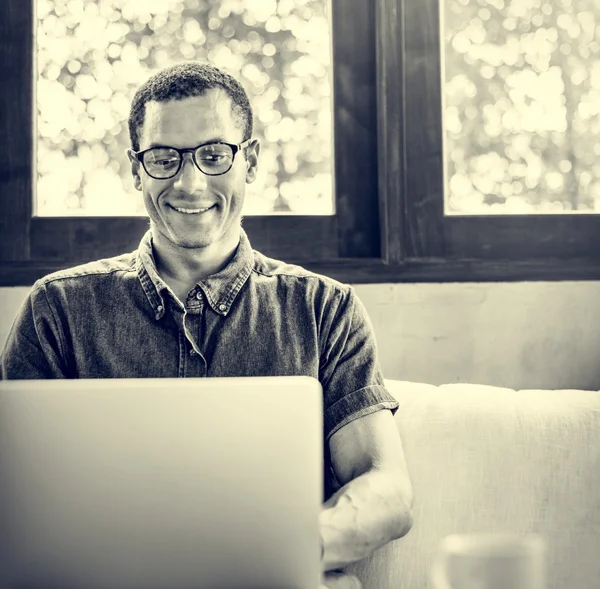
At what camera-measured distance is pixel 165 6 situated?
1988 mm

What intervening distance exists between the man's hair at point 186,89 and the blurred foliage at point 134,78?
44 cm

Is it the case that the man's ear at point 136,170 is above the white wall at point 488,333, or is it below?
above

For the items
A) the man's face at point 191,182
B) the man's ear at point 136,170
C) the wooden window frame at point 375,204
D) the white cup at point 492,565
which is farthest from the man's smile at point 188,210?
the white cup at point 492,565

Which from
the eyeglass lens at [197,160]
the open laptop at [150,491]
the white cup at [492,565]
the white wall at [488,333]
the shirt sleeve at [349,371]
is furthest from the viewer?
the white wall at [488,333]

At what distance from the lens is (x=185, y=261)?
1.53m

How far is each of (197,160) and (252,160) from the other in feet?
0.46

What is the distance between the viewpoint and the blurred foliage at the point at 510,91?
2.01 metres

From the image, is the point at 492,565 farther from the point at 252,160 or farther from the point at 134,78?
the point at 134,78

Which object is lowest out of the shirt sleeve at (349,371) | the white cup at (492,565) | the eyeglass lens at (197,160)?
the white cup at (492,565)

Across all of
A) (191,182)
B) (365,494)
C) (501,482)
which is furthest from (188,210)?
(501,482)

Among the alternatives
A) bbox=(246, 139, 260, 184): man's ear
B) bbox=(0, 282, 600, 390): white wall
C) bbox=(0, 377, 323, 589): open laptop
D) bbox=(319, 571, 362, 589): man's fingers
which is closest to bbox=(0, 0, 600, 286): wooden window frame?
bbox=(0, 282, 600, 390): white wall

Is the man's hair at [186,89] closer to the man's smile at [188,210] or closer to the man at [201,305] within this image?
the man at [201,305]

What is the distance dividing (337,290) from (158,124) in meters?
0.47

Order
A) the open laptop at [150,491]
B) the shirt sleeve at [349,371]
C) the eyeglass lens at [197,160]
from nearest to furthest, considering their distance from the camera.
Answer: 1. the open laptop at [150,491]
2. the shirt sleeve at [349,371]
3. the eyeglass lens at [197,160]
